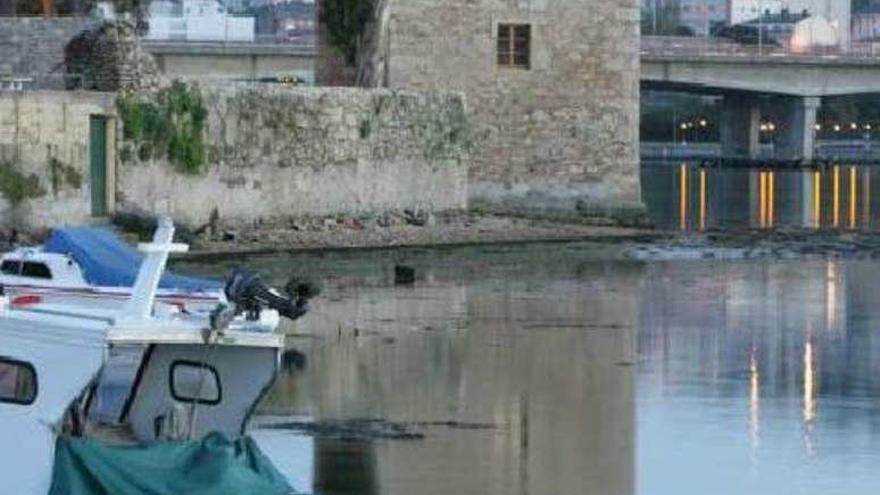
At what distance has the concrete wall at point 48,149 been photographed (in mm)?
43094

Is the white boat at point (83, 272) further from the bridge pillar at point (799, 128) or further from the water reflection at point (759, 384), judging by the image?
the bridge pillar at point (799, 128)

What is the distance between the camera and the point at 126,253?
29.7 metres

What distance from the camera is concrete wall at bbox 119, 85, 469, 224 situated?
46.9m

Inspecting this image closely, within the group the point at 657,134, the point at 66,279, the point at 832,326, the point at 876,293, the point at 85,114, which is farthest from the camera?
the point at 657,134

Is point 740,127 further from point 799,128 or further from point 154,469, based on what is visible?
point 154,469

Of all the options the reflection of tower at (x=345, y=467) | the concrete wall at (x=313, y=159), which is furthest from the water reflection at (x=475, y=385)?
the concrete wall at (x=313, y=159)

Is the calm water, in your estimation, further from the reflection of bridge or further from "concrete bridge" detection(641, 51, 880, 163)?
the reflection of bridge

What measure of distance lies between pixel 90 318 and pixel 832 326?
17649 millimetres

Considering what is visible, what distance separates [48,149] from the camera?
4372 cm

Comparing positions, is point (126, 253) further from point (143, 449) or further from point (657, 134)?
point (657, 134)

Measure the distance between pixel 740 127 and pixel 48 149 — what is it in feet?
288

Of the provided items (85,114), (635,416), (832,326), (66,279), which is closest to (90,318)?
(635,416)

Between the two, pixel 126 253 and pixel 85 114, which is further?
pixel 85 114

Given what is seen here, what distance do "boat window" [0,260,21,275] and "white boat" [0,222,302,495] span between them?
9.71m
